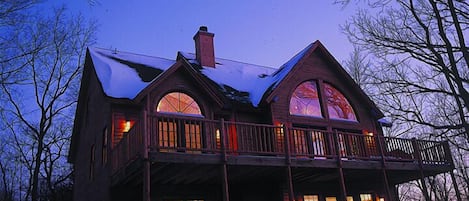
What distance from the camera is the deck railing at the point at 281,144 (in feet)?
41.1

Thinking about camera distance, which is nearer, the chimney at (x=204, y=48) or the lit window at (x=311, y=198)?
the lit window at (x=311, y=198)

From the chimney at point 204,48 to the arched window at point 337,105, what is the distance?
18.0 ft

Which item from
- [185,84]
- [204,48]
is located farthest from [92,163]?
[204,48]

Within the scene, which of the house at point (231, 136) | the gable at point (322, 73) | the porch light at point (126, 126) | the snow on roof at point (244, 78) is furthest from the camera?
the gable at point (322, 73)

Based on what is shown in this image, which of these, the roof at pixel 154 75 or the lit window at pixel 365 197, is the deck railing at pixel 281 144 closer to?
the roof at pixel 154 75

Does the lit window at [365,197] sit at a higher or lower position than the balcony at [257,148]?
lower

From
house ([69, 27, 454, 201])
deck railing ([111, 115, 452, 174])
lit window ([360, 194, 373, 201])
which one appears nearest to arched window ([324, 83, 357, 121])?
house ([69, 27, 454, 201])

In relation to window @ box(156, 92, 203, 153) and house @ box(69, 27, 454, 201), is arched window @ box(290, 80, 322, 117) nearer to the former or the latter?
house @ box(69, 27, 454, 201)

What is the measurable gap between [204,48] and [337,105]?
21.9 ft

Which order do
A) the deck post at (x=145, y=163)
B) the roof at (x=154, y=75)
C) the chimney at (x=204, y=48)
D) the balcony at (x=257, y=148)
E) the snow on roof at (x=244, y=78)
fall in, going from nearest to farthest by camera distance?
the deck post at (x=145, y=163), the balcony at (x=257, y=148), the roof at (x=154, y=75), the snow on roof at (x=244, y=78), the chimney at (x=204, y=48)

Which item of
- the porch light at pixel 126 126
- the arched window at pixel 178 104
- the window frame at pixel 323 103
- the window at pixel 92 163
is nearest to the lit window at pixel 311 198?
the window frame at pixel 323 103

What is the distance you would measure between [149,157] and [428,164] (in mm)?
11019

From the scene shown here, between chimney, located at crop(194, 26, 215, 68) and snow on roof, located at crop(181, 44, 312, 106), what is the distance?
31 cm

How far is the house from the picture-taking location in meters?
12.0
